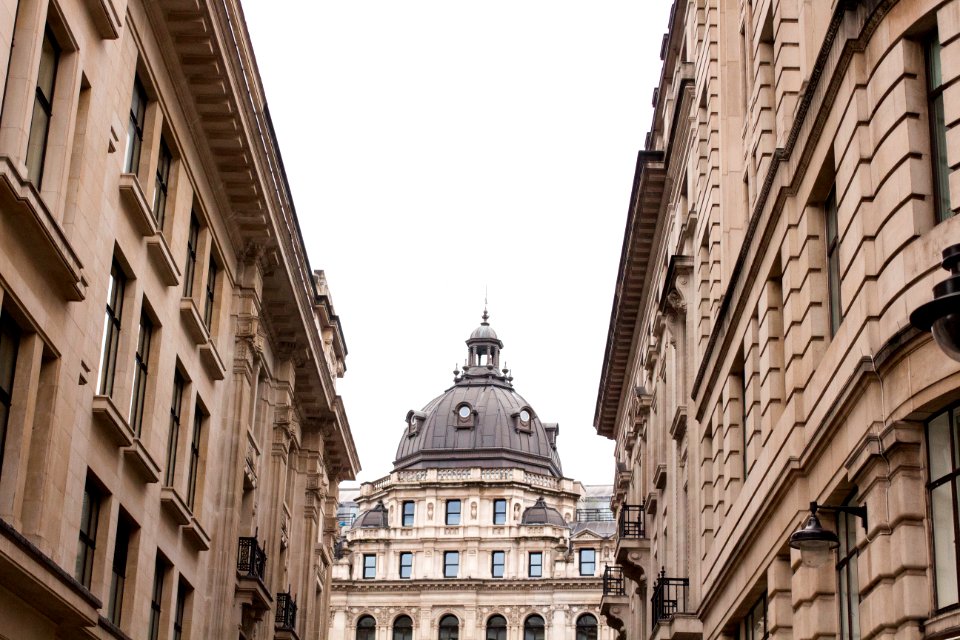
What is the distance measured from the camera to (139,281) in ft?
97.6

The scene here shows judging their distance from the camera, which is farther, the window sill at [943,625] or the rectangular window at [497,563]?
the rectangular window at [497,563]

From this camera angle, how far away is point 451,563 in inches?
4318

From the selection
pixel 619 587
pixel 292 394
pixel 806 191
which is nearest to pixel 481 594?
pixel 619 587

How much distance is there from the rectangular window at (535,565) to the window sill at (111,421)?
82.2 m

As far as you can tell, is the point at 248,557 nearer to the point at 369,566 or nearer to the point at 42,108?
the point at 42,108

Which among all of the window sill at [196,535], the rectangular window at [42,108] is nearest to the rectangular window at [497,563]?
the window sill at [196,535]

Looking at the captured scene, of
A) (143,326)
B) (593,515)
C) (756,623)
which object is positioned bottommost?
(756,623)

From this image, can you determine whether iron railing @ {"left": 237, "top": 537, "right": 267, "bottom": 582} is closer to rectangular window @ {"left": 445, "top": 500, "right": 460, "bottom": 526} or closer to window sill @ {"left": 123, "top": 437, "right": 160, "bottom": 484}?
window sill @ {"left": 123, "top": 437, "right": 160, "bottom": 484}

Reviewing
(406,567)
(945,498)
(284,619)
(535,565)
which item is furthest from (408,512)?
(945,498)

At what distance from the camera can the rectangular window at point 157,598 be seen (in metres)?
32.5

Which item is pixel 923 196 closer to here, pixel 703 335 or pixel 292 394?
pixel 703 335

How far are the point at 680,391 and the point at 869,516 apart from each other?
2226cm

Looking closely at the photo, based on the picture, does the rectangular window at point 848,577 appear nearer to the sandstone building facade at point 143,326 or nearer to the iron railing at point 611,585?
the sandstone building facade at point 143,326

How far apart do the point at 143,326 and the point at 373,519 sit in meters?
81.5
